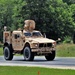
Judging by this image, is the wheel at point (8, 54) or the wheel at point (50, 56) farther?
the wheel at point (8, 54)

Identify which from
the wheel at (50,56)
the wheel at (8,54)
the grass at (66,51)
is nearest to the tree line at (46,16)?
the grass at (66,51)

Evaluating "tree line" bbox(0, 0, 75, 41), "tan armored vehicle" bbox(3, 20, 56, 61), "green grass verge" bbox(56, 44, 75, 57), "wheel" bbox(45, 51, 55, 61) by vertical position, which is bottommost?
"green grass verge" bbox(56, 44, 75, 57)

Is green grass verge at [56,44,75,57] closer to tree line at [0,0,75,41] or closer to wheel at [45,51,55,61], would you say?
wheel at [45,51,55,61]

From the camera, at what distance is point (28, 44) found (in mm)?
33062

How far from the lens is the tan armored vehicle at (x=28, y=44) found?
32.5 metres

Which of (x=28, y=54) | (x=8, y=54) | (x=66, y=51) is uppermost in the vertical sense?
(x=28, y=54)

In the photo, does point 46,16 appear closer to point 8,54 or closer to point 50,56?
point 8,54

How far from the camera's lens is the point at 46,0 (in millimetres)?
83938

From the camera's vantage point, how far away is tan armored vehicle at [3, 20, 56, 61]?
107 feet

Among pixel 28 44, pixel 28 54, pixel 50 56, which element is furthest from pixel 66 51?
pixel 28 54

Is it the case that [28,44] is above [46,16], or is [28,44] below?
below

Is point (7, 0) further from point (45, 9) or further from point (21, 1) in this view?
point (45, 9)

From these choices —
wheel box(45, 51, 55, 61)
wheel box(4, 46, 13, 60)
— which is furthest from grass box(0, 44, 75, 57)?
wheel box(45, 51, 55, 61)

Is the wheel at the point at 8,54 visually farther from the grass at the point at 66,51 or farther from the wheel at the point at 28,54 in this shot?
the grass at the point at 66,51
